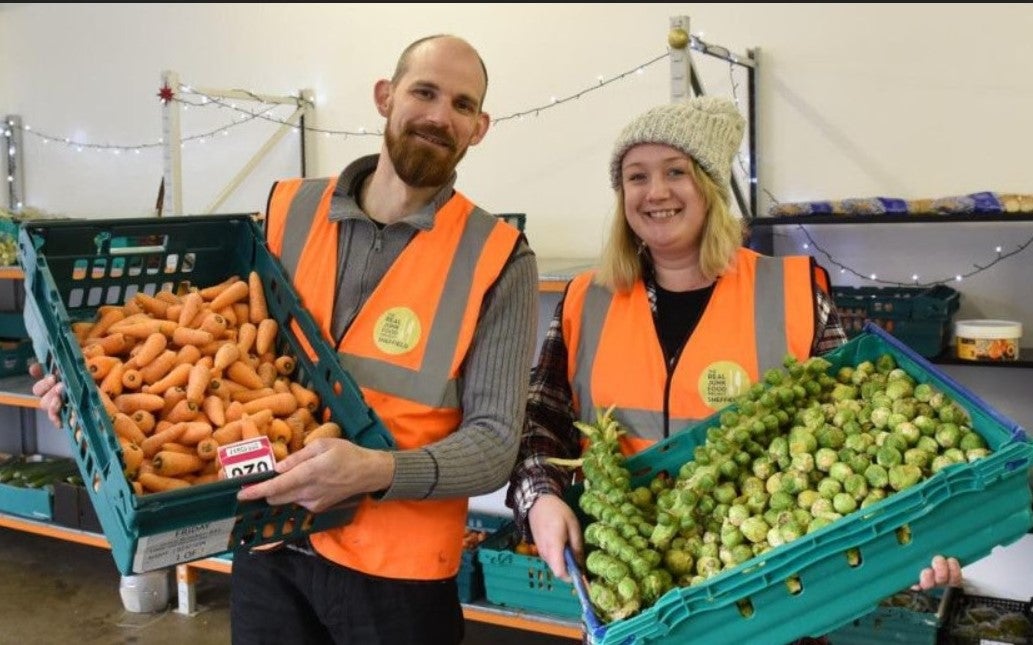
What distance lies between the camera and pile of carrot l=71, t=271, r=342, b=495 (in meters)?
1.62

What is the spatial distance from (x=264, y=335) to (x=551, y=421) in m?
0.58

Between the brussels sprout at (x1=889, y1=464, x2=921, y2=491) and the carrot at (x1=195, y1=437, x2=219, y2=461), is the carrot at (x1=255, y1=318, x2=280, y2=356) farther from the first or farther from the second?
the brussels sprout at (x1=889, y1=464, x2=921, y2=491)

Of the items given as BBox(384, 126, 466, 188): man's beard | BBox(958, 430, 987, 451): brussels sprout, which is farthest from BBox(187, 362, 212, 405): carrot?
BBox(958, 430, 987, 451): brussels sprout

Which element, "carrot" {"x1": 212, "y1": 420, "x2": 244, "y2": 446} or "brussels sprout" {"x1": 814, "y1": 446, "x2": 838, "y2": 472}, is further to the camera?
"carrot" {"x1": 212, "y1": 420, "x2": 244, "y2": 446}

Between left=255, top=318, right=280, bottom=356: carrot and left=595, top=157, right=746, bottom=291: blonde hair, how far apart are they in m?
0.66

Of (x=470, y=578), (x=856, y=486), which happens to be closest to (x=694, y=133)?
(x=856, y=486)

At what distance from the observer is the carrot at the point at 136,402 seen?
167cm

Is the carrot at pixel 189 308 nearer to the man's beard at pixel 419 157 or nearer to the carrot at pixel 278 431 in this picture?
the carrot at pixel 278 431

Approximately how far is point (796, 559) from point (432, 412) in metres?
0.71

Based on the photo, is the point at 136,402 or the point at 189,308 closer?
the point at 136,402

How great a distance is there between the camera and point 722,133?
6.11 feet

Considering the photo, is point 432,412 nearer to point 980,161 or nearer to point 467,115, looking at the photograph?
point 467,115

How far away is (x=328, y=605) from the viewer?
1.76 meters

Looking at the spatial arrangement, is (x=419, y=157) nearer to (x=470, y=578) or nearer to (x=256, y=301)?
(x=256, y=301)
